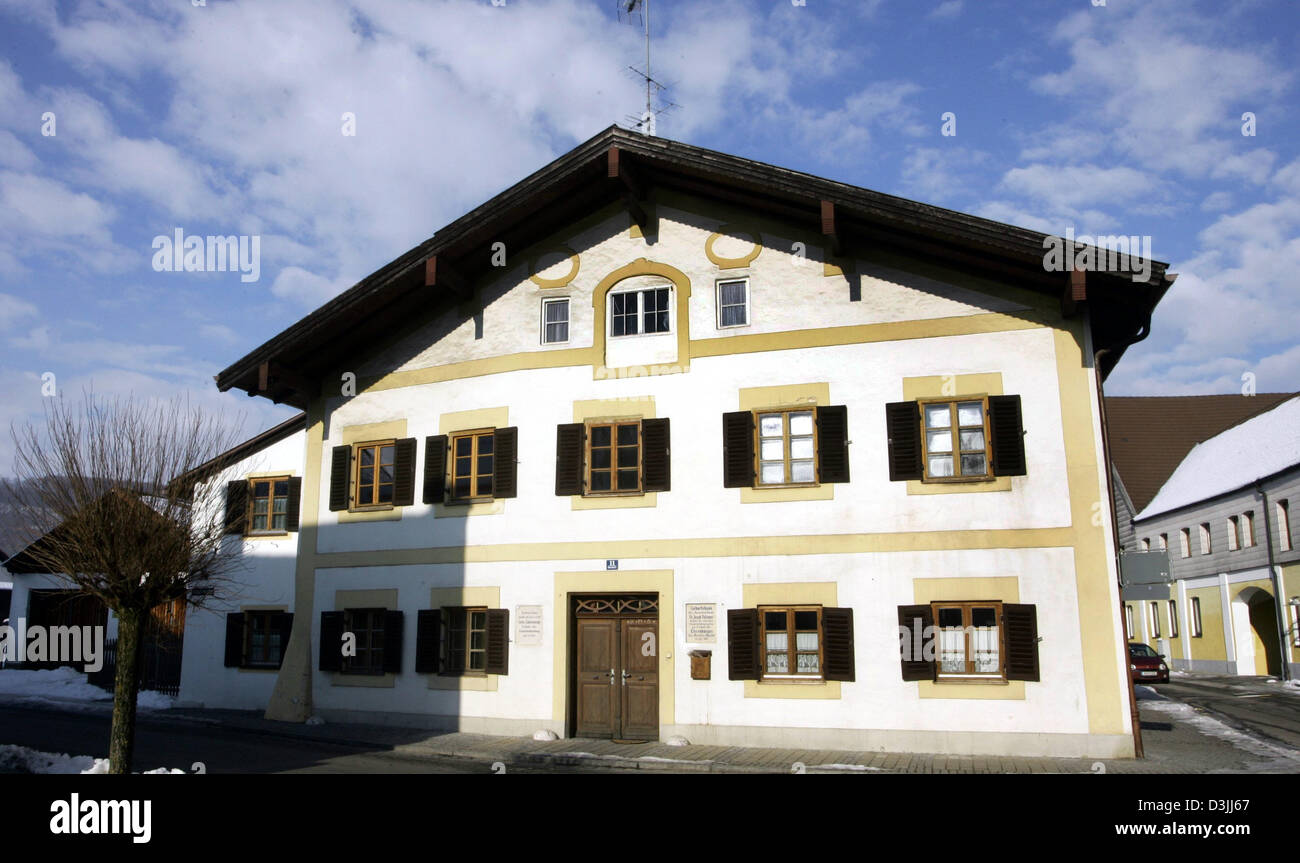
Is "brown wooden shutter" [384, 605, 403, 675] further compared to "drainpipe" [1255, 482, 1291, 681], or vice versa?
"drainpipe" [1255, 482, 1291, 681]

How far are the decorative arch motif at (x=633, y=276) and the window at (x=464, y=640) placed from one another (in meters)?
4.72

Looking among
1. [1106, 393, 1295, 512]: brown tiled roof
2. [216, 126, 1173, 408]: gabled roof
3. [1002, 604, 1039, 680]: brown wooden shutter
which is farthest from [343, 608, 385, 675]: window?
[1106, 393, 1295, 512]: brown tiled roof

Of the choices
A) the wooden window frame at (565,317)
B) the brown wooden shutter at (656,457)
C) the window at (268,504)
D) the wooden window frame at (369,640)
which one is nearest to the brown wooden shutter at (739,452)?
the brown wooden shutter at (656,457)

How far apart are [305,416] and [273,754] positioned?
7.49 meters

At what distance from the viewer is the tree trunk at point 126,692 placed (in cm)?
1054

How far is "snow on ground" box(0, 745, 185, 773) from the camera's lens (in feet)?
37.4

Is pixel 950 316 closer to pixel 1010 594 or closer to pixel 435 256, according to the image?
pixel 1010 594

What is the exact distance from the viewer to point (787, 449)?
15.5m

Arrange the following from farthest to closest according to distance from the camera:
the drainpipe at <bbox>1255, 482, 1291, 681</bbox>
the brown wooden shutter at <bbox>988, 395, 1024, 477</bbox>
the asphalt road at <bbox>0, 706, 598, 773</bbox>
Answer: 1. the drainpipe at <bbox>1255, 482, 1291, 681</bbox>
2. the brown wooden shutter at <bbox>988, 395, 1024, 477</bbox>
3. the asphalt road at <bbox>0, 706, 598, 773</bbox>

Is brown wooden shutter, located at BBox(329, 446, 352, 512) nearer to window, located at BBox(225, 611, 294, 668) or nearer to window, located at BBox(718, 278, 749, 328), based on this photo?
window, located at BBox(225, 611, 294, 668)

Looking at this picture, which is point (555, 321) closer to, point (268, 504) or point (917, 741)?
point (268, 504)

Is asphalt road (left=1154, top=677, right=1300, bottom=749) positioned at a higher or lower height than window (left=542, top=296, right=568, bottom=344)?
lower

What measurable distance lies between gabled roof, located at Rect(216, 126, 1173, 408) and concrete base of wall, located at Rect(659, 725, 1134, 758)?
5956mm
